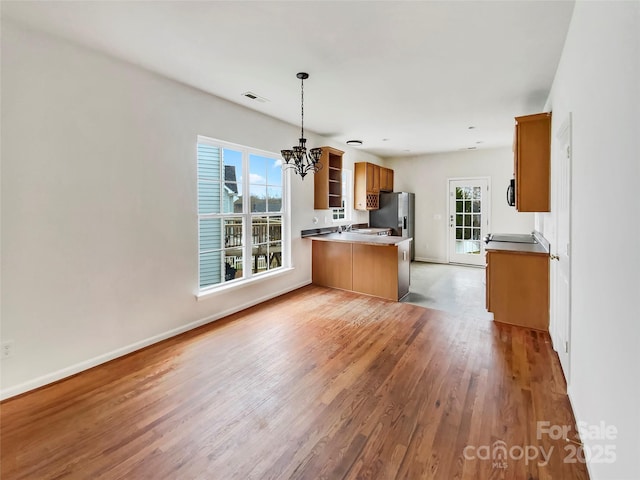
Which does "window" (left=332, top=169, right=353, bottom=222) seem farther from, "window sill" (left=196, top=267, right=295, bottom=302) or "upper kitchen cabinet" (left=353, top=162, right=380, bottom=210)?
"window sill" (left=196, top=267, right=295, bottom=302)

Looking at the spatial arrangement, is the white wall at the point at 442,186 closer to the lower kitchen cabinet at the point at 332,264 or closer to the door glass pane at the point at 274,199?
the lower kitchen cabinet at the point at 332,264

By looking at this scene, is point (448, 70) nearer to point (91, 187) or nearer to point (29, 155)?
point (91, 187)

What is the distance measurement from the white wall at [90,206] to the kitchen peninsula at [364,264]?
2.17 metres

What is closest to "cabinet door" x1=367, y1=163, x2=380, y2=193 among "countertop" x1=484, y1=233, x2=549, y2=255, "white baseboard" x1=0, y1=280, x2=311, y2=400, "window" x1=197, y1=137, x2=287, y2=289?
"window" x1=197, y1=137, x2=287, y2=289

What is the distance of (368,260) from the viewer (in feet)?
15.5

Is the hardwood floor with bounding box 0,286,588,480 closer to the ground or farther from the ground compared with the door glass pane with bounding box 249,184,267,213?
closer to the ground

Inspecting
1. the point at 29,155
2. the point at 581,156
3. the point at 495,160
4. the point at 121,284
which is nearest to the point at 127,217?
the point at 121,284

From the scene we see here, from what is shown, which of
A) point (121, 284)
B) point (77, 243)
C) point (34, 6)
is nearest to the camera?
point (34, 6)

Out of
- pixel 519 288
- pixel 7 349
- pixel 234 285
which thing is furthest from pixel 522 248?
pixel 7 349

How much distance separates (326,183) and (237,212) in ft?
6.02

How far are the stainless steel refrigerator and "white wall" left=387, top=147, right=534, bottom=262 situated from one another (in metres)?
0.40

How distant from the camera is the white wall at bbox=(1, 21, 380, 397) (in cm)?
223

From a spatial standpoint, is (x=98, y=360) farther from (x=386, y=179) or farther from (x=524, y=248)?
(x=386, y=179)

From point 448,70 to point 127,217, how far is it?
130 inches
